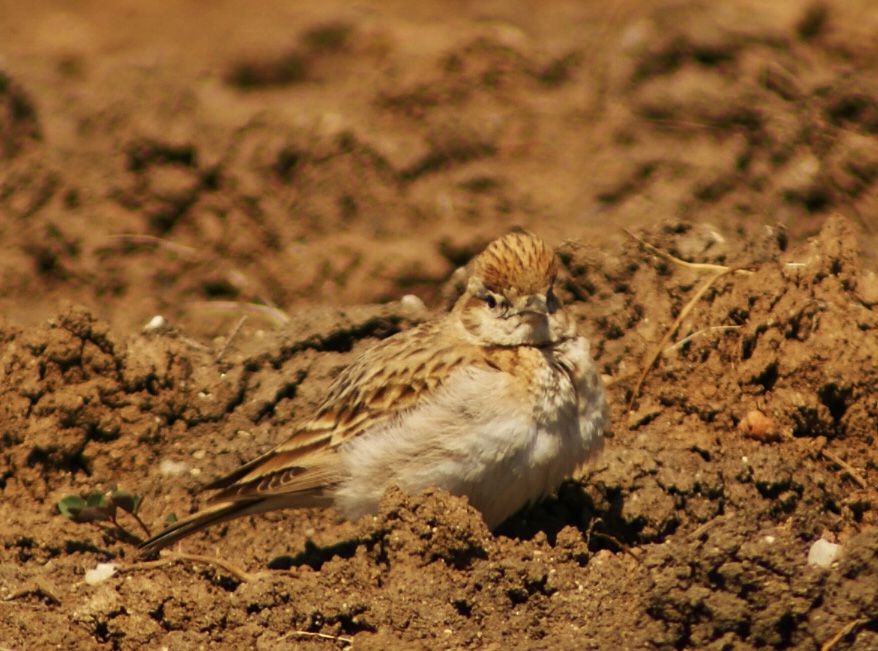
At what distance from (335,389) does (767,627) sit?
104 inches

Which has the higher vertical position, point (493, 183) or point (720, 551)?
point (720, 551)

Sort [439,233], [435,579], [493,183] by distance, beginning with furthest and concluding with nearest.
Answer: [493,183]
[439,233]
[435,579]

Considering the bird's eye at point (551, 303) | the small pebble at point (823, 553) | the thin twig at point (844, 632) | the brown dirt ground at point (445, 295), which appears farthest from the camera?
the bird's eye at point (551, 303)

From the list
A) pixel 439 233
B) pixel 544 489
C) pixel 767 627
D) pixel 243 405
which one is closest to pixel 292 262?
pixel 439 233

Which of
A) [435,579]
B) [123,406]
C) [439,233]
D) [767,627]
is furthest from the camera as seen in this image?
[439,233]

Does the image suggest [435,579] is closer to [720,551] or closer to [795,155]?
[720,551]

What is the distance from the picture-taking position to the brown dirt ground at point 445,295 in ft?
19.6

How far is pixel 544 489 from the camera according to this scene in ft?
21.6

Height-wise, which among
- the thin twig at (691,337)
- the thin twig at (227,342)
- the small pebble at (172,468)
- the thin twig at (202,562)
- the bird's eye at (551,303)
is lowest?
the small pebble at (172,468)

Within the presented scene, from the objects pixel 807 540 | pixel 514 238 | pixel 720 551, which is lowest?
pixel 807 540

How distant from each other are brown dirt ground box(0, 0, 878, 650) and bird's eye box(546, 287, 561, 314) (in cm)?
73

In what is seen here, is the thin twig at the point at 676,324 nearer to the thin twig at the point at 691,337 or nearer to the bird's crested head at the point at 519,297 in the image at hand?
the thin twig at the point at 691,337

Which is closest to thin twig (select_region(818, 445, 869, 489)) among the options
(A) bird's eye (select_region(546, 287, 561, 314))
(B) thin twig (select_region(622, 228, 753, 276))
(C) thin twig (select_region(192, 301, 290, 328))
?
(B) thin twig (select_region(622, 228, 753, 276))

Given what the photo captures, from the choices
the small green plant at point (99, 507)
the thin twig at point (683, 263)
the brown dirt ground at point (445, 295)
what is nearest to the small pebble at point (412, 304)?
the brown dirt ground at point (445, 295)
